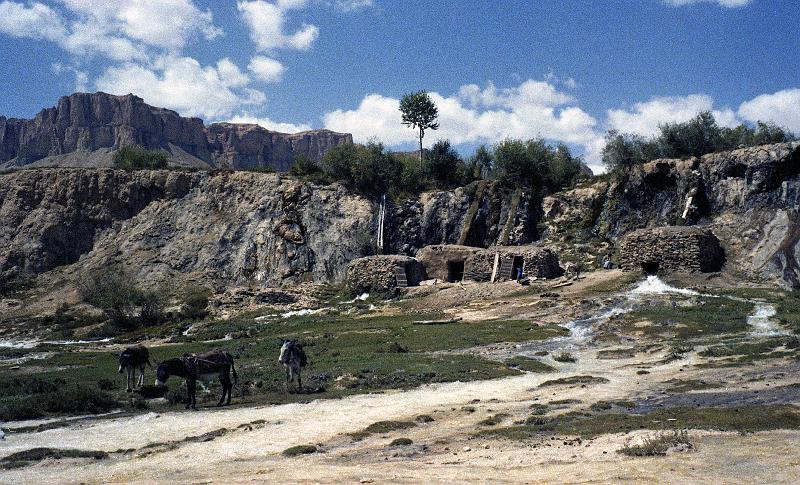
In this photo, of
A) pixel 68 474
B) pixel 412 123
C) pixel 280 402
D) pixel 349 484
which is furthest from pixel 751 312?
pixel 412 123

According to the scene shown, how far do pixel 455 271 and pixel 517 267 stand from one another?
22.4 ft

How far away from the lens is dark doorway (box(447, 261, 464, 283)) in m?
58.8

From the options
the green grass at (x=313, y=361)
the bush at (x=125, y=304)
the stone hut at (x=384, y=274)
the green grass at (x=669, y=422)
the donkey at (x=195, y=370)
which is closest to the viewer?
the green grass at (x=669, y=422)

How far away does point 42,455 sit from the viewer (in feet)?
49.6

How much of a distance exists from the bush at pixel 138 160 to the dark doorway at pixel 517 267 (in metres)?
52.1

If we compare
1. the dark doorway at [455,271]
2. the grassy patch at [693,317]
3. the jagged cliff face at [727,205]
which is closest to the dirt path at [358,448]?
the grassy patch at [693,317]

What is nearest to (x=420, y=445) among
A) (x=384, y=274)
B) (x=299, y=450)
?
(x=299, y=450)

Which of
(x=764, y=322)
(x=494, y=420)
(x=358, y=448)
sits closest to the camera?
(x=358, y=448)

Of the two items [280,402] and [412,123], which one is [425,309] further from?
[412,123]

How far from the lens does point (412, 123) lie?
87.1m

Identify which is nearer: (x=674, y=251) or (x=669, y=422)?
(x=669, y=422)

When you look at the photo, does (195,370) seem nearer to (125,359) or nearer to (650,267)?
(125,359)

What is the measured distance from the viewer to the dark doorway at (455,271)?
58841mm

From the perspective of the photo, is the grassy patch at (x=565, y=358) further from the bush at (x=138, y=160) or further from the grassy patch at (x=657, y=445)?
the bush at (x=138, y=160)
